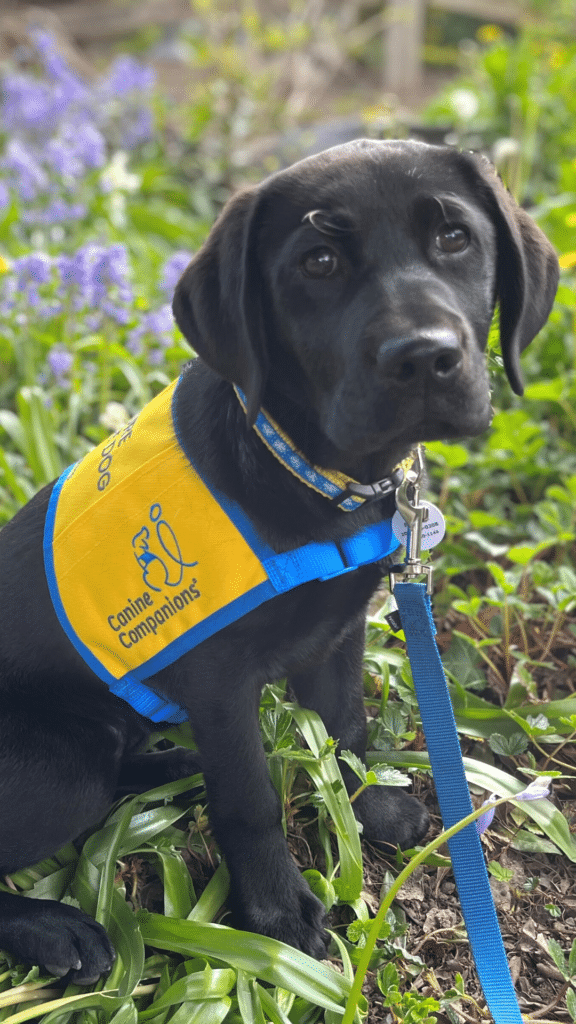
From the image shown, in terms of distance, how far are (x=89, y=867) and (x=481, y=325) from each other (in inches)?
62.6

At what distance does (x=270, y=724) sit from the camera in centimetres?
232

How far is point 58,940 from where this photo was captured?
6.47 feet

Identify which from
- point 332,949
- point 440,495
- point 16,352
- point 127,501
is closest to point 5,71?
point 16,352

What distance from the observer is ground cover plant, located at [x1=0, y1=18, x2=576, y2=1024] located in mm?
1941

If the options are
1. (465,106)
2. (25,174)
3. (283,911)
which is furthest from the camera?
(465,106)

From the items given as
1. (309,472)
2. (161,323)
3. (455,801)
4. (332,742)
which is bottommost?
(455,801)

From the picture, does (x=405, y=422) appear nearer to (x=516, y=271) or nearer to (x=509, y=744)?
(x=516, y=271)

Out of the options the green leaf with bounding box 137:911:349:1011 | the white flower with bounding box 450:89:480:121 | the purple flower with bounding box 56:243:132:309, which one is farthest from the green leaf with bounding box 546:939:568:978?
the white flower with bounding box 450:89:480:121

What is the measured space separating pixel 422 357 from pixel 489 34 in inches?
304

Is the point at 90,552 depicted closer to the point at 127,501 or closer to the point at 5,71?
the point at 127,501

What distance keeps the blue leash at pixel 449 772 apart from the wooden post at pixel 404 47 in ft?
28.0

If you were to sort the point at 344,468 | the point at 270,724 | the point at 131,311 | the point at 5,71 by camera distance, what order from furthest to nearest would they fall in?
the point at 5,71 → the point at 131,311 → the point at 270,724 → the point at 344,468

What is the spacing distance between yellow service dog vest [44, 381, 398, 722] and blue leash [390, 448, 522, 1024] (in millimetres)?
96

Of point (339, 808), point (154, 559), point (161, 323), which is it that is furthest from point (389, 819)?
point (161, 323)
